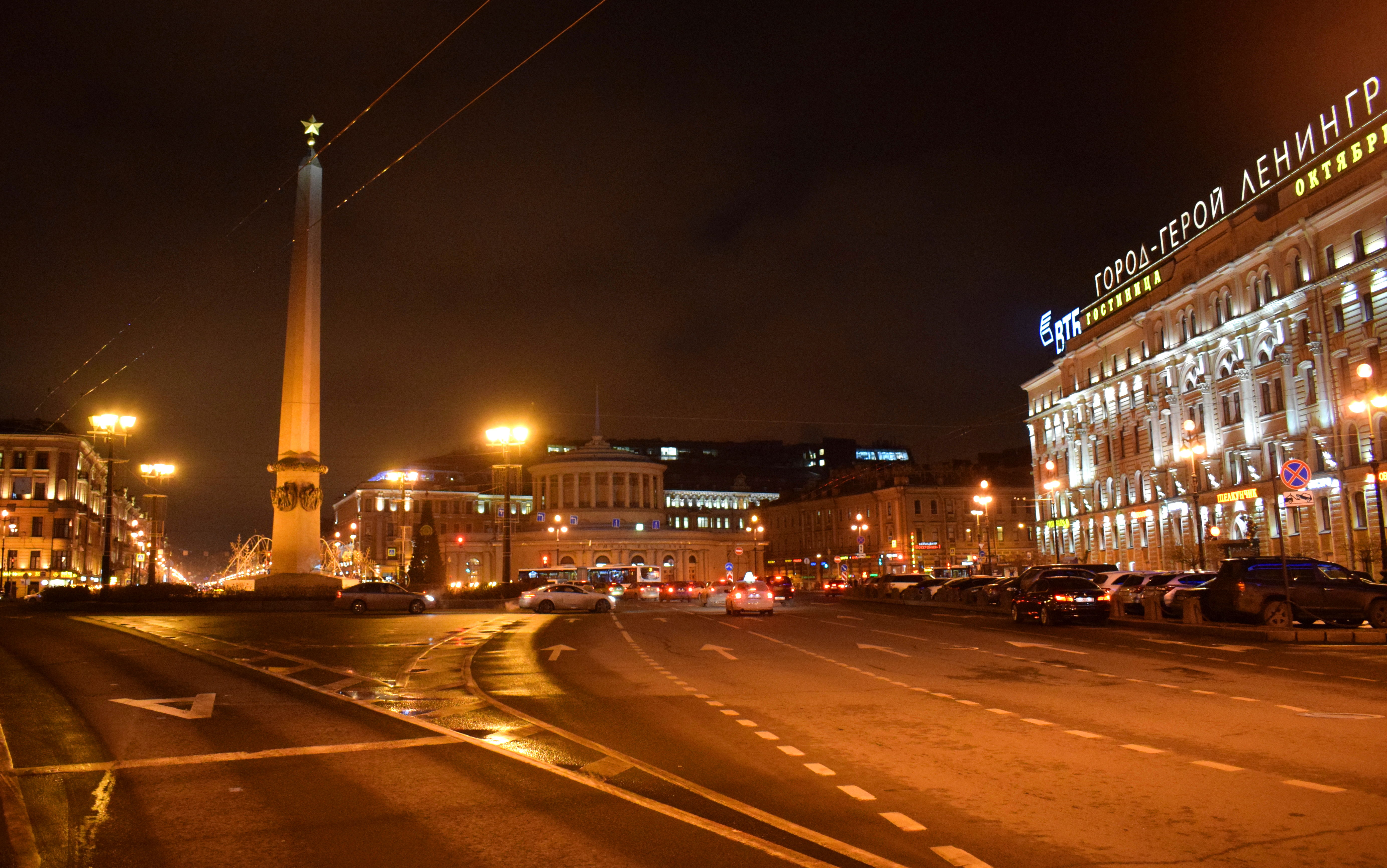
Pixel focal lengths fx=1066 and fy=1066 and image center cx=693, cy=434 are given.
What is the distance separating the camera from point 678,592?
229 ft

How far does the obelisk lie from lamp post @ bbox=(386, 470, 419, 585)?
33.7 ft

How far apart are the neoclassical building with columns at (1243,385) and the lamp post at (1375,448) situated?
7.8 inches

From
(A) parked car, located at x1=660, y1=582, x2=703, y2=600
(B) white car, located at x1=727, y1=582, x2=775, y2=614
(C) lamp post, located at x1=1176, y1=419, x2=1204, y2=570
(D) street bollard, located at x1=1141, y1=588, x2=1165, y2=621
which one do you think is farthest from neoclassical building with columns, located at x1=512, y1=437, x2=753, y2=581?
(D) street bollard, located at x1=1141, y1=588, x2=1165, y2=621

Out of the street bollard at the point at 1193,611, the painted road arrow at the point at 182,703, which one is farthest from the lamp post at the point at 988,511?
the painted road arrow at the point at 182,703

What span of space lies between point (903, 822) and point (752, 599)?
33.1 meters

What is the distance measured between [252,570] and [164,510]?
31.3 feet

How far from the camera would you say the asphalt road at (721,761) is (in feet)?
22.0

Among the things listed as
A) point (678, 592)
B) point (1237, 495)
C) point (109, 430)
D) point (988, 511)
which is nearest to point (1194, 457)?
point (1237, 495)

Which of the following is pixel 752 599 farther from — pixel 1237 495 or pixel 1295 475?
pixel 1237 495

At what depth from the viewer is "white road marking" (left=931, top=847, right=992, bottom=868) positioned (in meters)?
6.22

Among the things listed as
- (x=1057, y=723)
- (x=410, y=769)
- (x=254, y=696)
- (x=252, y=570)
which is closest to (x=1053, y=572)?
(x=1057, y=723)

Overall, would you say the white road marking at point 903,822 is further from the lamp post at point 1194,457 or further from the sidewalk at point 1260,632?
the lamp post at point 1194,457

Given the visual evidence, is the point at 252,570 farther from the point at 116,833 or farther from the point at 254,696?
the point at 116,833

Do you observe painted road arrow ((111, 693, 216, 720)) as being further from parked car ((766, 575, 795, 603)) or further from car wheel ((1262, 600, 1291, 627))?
parked car ((766, 575, 795, 603))
